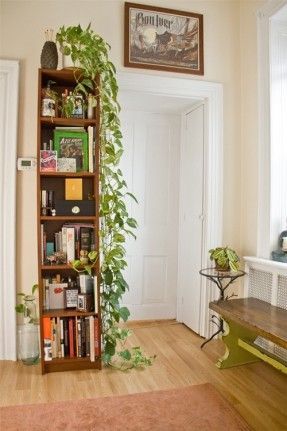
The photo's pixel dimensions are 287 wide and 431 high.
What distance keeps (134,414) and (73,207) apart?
4.42 ft

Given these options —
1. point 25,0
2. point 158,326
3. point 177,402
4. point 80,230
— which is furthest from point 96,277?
point 25,0

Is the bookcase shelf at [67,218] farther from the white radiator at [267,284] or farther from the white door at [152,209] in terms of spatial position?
the white radiator at [267,284]

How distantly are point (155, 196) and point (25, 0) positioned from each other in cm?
202

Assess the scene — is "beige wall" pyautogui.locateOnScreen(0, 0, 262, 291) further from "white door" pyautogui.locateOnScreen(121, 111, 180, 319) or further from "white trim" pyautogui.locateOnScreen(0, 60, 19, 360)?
"white door" pyautogui.locateOnScreen(121, 111, 180, 319)

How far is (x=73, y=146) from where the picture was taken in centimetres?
239

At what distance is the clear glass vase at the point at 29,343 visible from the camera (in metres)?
2.44

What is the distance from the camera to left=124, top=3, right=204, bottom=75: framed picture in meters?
2.73

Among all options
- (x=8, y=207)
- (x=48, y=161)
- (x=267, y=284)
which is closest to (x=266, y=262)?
(x=267, y=284)

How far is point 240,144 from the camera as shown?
118 inches

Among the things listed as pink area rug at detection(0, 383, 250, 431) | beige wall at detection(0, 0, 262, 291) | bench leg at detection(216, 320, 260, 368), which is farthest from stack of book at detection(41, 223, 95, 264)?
bench leg at detection(216, 320, 260, 368)

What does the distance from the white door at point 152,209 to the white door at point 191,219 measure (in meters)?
0.11

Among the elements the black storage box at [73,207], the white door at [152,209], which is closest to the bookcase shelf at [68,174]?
the black storage box at [73,207]

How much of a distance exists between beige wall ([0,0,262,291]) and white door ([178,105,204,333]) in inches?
9.6

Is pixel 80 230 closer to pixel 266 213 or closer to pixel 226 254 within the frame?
pixel 226 254
